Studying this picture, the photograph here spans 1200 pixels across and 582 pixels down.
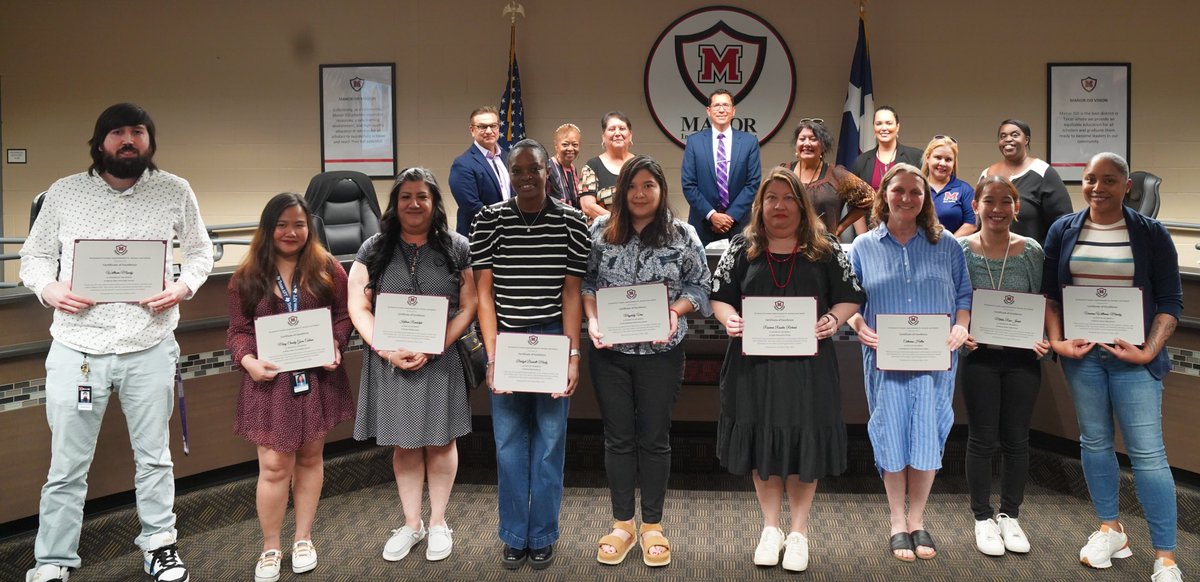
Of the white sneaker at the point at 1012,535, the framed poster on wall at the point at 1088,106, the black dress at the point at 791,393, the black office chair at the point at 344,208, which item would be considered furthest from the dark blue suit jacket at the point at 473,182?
the framed poster on wall at the point at 1088,106

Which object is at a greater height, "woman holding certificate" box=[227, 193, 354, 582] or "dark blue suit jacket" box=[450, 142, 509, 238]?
"dark blue suit jacket" box=[450, 142, 509, 238]

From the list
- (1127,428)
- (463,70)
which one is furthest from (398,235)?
(463,70)

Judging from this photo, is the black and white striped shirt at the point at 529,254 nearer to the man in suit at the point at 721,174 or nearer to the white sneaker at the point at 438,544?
the white sneaker at the point at 438,544

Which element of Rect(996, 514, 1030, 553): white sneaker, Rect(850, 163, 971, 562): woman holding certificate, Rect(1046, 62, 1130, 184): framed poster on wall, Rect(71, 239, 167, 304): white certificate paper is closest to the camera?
Rect(71, 239, 167, 304): white certificate paper

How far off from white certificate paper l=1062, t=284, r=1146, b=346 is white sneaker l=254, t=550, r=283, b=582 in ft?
9.21

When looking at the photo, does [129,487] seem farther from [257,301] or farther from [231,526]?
[257,301]

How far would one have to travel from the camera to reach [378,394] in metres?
2.88

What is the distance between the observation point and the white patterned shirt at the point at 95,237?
2646 mm

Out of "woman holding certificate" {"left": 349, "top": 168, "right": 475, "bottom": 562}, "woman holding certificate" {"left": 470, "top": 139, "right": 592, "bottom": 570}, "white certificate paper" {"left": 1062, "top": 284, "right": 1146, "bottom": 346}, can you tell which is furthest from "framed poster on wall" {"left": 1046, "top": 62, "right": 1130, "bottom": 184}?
Result: "woman holding certificate" {"left": 349, "top": 168, "right": 475, "bottom": 562}

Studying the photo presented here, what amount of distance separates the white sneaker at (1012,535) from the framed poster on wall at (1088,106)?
3.74 metres

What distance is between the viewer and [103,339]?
8.69 ft

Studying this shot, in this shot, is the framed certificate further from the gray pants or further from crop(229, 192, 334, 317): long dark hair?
the gray pants

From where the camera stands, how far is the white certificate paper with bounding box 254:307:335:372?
2729 mm

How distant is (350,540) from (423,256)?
1.18 m
